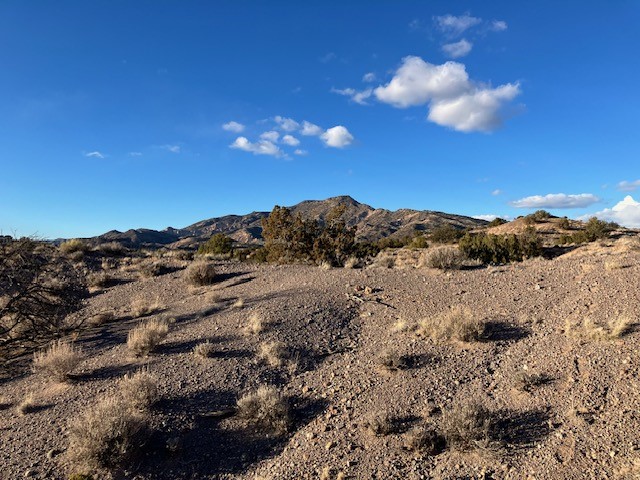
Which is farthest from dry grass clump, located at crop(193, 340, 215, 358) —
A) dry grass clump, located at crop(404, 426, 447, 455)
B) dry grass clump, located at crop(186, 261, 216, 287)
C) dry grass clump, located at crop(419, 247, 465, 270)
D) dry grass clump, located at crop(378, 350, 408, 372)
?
dry grass clump, located at crop(419, 247, 465, 270)

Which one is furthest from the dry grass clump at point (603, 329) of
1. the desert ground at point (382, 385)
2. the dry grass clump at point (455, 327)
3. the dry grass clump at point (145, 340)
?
the dry grass clump at point (145, 340)

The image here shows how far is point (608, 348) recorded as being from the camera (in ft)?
26.3

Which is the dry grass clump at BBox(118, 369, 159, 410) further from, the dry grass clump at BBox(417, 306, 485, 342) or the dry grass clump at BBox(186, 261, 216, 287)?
the dry grass clump at BBox(186, 261, 216, 287)

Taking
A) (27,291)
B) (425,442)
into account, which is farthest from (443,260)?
(27,291)

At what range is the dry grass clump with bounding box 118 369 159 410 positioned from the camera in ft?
26.5

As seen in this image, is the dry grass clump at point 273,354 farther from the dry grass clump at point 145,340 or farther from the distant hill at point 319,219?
the distant hill at point 319,219

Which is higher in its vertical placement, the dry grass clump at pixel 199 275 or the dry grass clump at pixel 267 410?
the dry grass clump at pixel 199 275

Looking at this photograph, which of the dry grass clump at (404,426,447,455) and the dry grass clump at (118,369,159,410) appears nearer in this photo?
the dry grass clump at (404,426,447,455)

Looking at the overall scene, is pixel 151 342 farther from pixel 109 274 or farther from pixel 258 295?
pixel 109 274

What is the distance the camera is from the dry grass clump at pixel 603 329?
8305mm

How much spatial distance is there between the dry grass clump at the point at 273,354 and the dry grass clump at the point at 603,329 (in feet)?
20.9

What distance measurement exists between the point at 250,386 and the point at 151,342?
3.57 m

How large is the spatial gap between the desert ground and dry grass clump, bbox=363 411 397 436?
2 centimetres

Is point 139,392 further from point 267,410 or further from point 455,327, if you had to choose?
point 455,327
